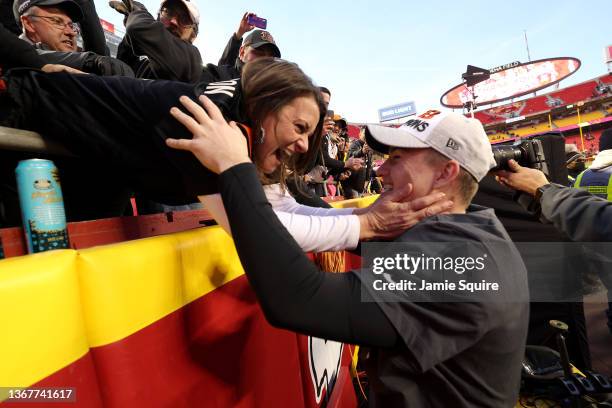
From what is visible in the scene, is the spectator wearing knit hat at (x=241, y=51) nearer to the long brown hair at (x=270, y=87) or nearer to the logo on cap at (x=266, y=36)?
the logo on cap at (x=266, y=36)

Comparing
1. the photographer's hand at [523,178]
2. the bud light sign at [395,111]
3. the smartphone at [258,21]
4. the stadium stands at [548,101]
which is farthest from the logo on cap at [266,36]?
the bud light sign at [395,111]

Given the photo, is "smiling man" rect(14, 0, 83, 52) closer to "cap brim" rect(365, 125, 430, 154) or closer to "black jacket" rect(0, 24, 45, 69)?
"black jacket" rect(0, 24, 45, 69)

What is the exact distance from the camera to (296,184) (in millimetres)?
1924

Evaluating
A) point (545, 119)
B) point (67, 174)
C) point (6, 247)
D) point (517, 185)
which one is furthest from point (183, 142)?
point (545, 119)

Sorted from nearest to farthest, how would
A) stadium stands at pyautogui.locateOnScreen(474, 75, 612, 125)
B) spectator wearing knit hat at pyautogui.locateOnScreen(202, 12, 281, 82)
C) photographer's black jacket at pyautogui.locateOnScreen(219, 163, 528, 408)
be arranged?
photographer's black jacket at pyautogui.locateOnScreen(219, 163, 528, 408) < spectator wearing knit hat at pyautogui.locateOnScreen(202, 12, 281, 82) < stadium stands at pyautogui.locateOnScreen(474, 75, 612, 125)

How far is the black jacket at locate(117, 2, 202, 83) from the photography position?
1.94 meters

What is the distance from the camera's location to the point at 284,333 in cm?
138

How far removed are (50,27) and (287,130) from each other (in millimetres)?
1593

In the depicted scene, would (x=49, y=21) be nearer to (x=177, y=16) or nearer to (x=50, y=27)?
(x=50, y=27)

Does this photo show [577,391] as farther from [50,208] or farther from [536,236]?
[50,208]

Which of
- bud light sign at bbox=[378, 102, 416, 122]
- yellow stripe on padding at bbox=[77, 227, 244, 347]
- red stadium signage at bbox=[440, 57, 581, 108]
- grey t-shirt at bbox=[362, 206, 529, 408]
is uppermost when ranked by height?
bud light sign at bbox=[378, 102, 416, 122]

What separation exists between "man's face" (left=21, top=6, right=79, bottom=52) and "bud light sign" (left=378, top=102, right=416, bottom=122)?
53.2 meters

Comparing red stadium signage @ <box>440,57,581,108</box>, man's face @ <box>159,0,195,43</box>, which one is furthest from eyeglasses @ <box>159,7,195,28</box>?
red stadium signage @ <box>440,57,581,108</box>

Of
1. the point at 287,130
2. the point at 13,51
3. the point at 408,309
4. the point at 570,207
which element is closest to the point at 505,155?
the point at 570,207
